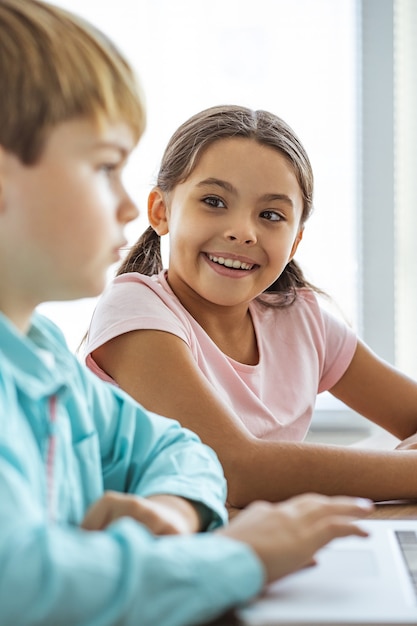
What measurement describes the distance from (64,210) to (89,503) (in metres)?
0.27

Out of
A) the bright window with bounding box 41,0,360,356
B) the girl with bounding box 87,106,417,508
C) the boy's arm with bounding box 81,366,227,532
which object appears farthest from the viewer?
the bright window with bounding box 41,0,360,356

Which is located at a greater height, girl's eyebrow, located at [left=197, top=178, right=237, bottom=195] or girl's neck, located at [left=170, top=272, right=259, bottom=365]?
girl's eyebrow, located at [left=197, top=178, right=237, bottom=195]

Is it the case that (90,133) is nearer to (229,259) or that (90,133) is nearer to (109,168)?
(109,168)

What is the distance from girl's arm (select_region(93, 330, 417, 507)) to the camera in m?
1.08

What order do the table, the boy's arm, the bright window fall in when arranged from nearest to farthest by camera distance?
1. the boy's arm
2. the table
3. the bright window

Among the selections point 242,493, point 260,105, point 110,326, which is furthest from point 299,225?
point 260,105

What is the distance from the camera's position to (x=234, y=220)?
1.32 metres

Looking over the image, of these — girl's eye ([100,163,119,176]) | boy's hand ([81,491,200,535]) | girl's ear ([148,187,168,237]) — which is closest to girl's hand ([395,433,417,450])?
girl's ear ([148,187,168,237])

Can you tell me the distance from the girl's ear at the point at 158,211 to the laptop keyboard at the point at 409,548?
2.39 ft

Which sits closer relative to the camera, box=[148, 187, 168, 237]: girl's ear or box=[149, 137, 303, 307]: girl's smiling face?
box=[149, 137, 303, 307]: girl's smiling face

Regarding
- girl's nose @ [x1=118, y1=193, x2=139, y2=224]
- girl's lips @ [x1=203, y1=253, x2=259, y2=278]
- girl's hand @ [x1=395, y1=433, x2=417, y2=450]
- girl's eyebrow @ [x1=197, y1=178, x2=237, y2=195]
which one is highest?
girl's eyebrow @ [x1=197, y1=178, x2=237, y2=195]

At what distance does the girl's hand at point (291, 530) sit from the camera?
24.3 inches

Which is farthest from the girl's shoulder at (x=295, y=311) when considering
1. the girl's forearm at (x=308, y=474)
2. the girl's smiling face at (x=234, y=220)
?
the girl's forearm at (x=308, y=474)

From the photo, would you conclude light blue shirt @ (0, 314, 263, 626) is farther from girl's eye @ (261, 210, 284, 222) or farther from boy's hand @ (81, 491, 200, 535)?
girl's eye @ (261, 210, 284, 222)
